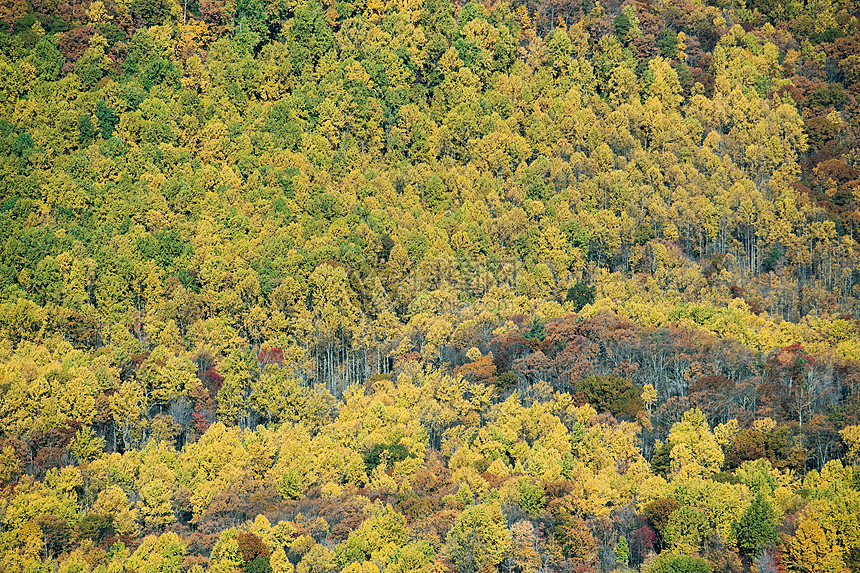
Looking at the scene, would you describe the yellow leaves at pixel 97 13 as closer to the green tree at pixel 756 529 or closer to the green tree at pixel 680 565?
the green tree at pixel 680 565

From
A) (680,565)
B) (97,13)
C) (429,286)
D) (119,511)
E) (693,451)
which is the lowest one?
(680,565)

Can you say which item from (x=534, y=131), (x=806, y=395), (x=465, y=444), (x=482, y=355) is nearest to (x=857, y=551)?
(x=806, y=395)

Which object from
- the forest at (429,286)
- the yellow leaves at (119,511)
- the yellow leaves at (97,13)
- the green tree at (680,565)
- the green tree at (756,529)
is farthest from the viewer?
the yellow leaves at (97,13)

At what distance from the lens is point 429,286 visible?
14638 centimetres

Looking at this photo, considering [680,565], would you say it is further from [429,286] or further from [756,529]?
[429,286]

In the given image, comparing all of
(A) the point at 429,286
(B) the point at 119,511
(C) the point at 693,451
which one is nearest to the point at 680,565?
(C) the point at 693,451

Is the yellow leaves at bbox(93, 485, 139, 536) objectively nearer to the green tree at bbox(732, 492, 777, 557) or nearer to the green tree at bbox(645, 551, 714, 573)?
the green tree at bbox(645, 551, 714, 573)

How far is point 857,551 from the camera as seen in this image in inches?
3851

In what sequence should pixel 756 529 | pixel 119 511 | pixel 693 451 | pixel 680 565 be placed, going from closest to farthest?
pixel 680 565 → pixel 756 529 → pixel 119 511 → pixel 693 451

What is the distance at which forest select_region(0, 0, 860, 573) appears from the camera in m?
106

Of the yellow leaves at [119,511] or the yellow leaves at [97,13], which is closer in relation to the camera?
the yellow leaves at [119,511]

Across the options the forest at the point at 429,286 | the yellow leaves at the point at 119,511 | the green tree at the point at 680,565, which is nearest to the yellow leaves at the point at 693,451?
the forest at the point at 429,286

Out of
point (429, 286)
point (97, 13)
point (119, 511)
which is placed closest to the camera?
point (119, 511)

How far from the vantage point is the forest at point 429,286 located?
10588 centimetres
